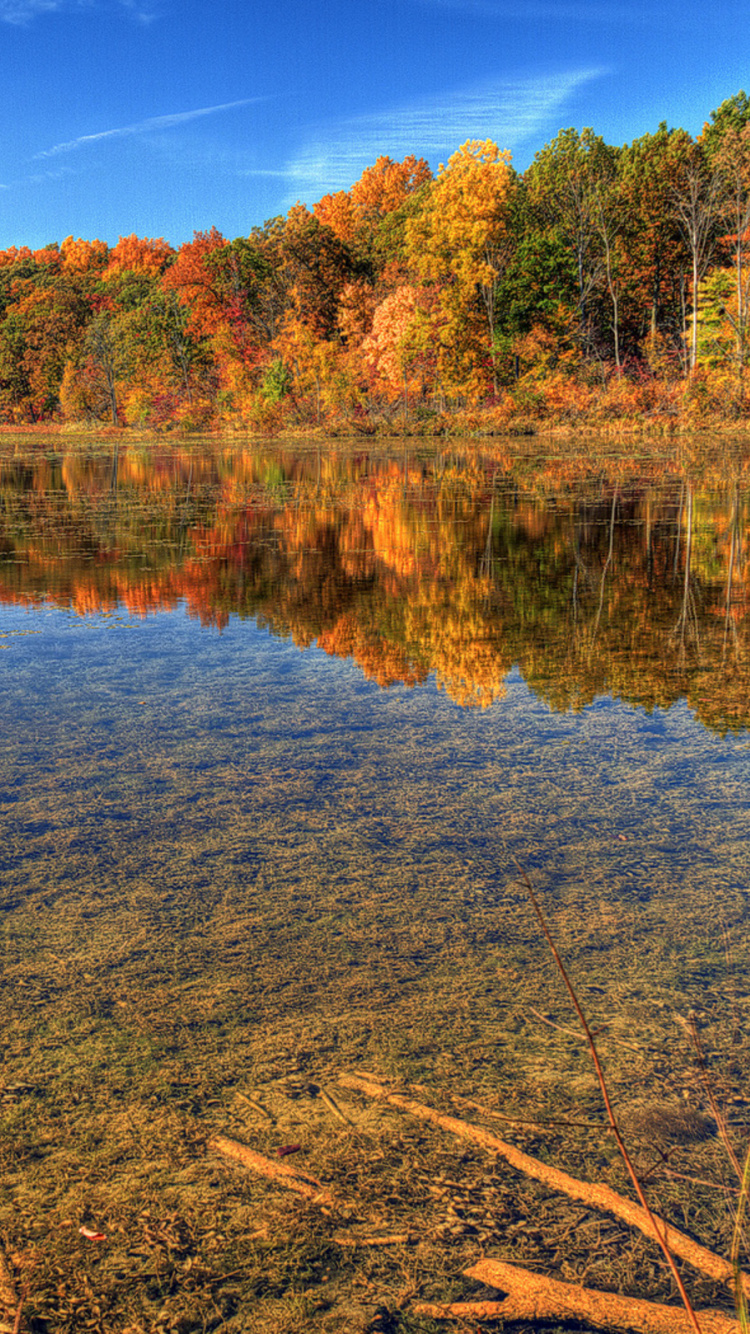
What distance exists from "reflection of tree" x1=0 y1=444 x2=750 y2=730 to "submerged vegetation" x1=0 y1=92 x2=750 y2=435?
22.6m

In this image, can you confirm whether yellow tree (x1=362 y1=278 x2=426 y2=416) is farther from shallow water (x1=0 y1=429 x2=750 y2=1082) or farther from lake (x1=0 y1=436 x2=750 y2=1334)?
lake (x1=0 y1=436 x2=750 y2=1334)

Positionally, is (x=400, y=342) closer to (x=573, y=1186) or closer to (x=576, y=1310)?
(x=573, y=1186)

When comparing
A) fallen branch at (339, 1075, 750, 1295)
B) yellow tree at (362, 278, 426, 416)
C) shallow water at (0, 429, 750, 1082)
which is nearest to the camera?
fallen branch at (339, 1075, 750, 1295)

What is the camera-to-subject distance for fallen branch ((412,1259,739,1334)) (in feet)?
5.18

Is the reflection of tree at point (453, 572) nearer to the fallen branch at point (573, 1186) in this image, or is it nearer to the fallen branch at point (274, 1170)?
the fallen branch at point (573, 1186)

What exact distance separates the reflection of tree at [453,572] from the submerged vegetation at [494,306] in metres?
22.6

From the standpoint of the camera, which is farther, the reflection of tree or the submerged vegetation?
the submerged vegetation

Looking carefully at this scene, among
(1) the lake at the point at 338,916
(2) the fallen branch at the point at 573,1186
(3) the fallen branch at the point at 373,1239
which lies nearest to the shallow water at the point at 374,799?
(1) the lake at the point at 338,916

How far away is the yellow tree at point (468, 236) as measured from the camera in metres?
43.5

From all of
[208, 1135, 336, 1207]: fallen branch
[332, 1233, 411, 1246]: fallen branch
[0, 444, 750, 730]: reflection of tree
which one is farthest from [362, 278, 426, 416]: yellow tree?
[332, 1233, 411, 1246]: fallen branch

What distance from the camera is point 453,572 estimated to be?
9.31 m

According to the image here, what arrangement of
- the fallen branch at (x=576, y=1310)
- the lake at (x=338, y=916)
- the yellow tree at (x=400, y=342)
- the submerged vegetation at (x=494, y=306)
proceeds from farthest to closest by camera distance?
1. the yellow tree at (x=400, y=342)
2. the submerged vegetation at (x=494, y=306)
3. the lake at (x=338, y=916)
4. the fallen branch at (x=576, y=1310)

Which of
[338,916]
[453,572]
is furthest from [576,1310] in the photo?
[453,572]

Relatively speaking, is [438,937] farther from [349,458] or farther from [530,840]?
[349,458]
